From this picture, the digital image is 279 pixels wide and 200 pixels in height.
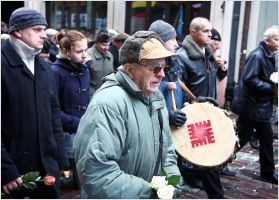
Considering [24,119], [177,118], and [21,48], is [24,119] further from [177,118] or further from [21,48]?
[177,118]

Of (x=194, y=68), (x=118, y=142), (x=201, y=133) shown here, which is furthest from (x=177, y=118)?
(x=118, y=142)

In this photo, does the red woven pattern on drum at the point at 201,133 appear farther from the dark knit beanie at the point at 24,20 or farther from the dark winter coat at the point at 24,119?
the dark knit beanie at the point at 24,20

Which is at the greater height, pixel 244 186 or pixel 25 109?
pixel 25 109

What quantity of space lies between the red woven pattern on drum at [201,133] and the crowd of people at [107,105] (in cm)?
12

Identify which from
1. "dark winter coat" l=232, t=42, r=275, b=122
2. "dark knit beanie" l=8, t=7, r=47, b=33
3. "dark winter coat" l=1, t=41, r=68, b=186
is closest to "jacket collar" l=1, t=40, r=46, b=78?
"dark winter coat" l=1, t=41, r=68, b=186

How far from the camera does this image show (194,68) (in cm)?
431

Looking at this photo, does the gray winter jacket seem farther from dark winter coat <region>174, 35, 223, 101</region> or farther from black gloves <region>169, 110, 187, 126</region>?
dark winter coat <region>174, 35, 223, 101</region>

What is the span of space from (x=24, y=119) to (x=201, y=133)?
152cm

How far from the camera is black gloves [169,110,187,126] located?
3.54 m

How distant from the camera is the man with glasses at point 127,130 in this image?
6.71 feet

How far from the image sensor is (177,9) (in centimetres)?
1061

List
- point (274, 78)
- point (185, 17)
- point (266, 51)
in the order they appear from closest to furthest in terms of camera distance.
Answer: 1. point (274, 78)
2. point (266, 51)
3. point (185, 17)

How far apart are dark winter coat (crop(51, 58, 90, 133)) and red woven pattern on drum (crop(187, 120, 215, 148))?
4.02 ft

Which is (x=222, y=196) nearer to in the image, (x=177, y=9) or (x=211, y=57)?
(x=211, y=57)
